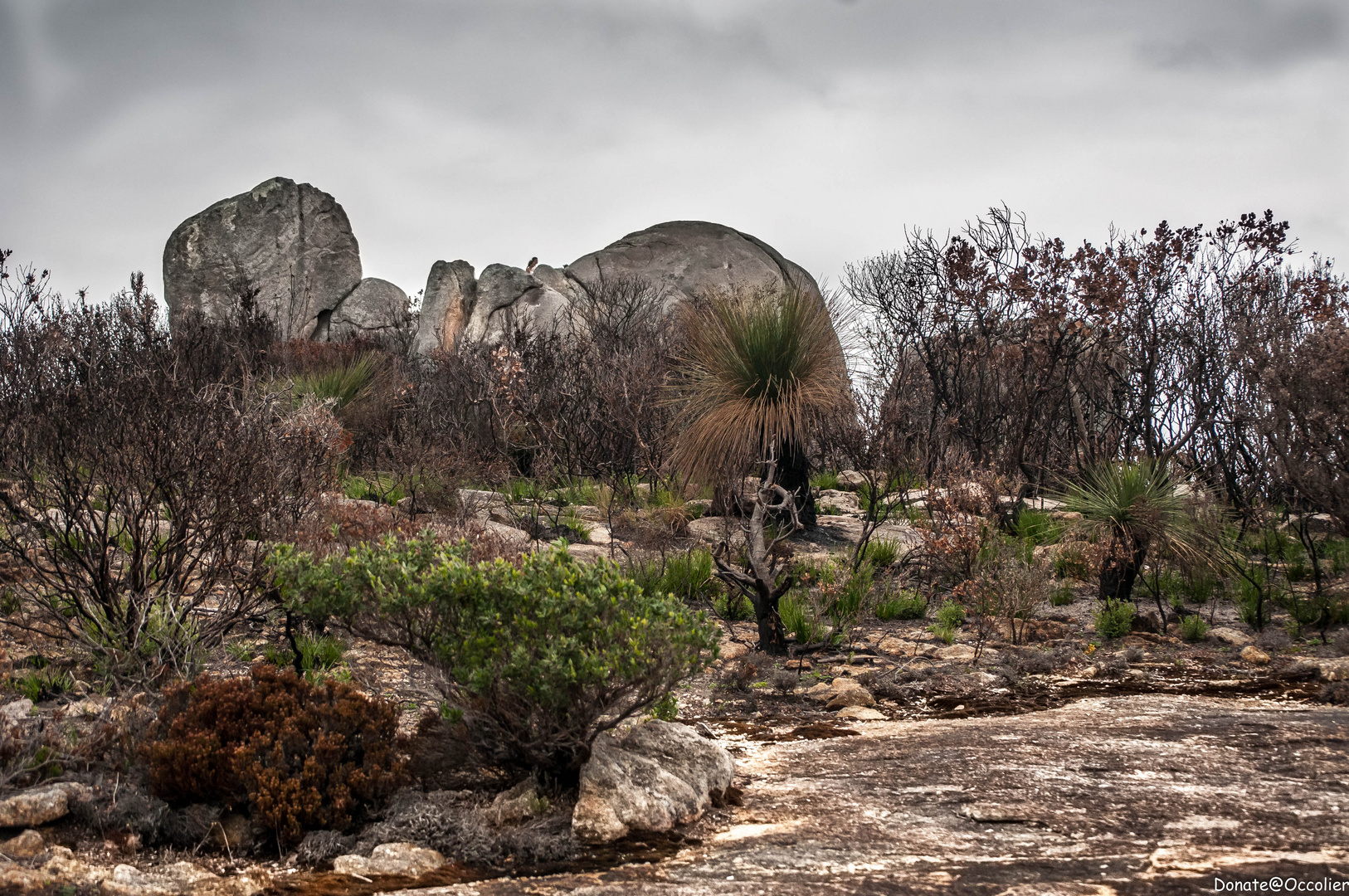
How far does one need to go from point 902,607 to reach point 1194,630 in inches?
88.4

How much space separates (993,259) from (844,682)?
746 cm

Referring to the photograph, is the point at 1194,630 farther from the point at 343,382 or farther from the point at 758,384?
the point at 343,382

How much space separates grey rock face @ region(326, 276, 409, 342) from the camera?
23312 millimetres

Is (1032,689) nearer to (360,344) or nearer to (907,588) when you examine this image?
(907,588)

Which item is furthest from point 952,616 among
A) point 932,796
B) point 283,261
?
point 283,261

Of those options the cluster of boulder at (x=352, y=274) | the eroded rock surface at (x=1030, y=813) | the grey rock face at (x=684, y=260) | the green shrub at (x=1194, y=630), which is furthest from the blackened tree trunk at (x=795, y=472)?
the grey rock face at (x=684, y=260)

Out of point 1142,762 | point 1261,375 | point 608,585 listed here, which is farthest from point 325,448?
point 1261,375

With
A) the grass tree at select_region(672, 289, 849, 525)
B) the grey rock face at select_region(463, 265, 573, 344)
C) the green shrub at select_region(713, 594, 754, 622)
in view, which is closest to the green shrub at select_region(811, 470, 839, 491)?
the grass tree at select_region(672, 289, 849, 525)

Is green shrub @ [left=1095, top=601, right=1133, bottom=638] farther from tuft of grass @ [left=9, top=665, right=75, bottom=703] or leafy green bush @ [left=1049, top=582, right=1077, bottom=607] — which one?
tuft of grass @ [left=9, top=665, right=75, bottom=703]

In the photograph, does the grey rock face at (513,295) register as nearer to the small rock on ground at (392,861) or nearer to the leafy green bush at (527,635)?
the leafy green bush at (527,635)

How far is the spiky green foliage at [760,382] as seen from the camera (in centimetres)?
902

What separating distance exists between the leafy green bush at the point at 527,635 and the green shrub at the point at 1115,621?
16.2 ft

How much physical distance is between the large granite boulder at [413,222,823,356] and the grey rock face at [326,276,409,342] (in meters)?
0.78

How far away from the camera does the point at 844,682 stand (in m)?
6.62
